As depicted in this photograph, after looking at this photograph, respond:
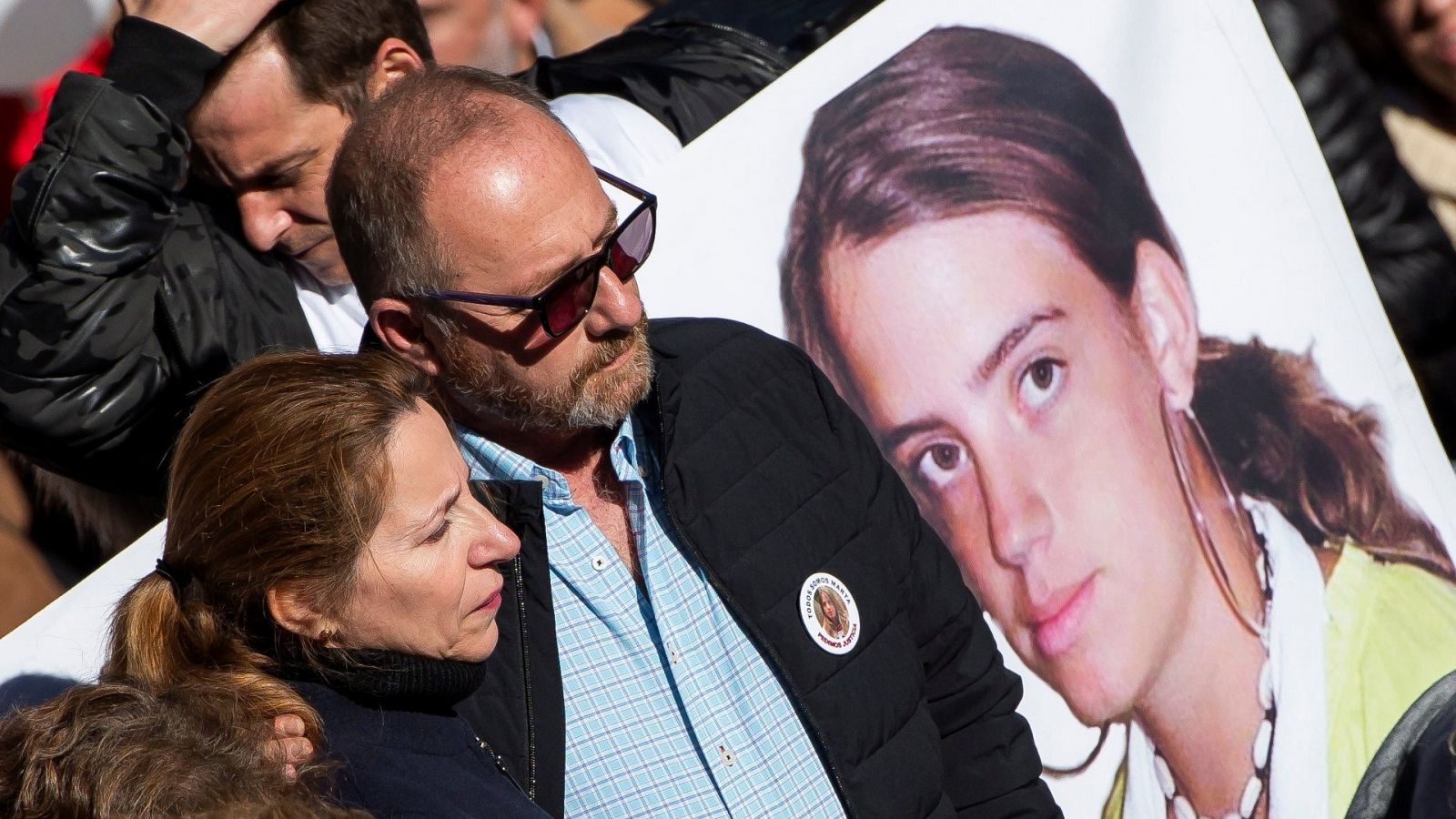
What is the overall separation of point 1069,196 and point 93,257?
1309 millimetres

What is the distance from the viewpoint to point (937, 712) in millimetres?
1674

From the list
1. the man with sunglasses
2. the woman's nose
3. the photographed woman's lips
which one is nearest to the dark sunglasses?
the man with sunglasses

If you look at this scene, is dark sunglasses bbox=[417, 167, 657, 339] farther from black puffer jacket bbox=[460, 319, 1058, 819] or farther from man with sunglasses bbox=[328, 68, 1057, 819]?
black puffer jacket bbox=[460, 319, 1058, 819]

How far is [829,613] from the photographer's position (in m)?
1.56

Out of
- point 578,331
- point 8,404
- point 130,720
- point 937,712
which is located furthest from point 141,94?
point 937,712

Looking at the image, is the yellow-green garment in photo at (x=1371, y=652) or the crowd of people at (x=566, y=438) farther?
the yellow-green garment in photo at (x=1371, y=652)

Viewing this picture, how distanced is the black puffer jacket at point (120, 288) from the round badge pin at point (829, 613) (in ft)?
2.29

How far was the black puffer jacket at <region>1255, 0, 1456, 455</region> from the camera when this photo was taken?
7.57ft

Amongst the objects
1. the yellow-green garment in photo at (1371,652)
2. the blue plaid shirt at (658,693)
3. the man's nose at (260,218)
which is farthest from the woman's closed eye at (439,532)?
the yellow-green garment in photo at (1371,652)

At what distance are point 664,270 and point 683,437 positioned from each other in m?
0.44

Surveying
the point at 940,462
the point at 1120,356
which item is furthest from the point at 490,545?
the point at 1120,356

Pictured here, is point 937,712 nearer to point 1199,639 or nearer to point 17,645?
point 1199,639

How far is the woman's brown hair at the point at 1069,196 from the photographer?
2.09m

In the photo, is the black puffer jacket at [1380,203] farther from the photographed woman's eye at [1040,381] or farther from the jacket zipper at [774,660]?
the jacket zipper at [774,660]
